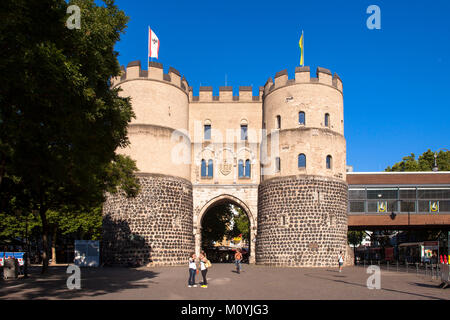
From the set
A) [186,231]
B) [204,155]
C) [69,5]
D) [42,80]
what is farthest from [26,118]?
[204,155]

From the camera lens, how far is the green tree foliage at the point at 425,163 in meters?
57.8

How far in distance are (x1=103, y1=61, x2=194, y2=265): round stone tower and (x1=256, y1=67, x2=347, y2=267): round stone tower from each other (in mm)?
6517

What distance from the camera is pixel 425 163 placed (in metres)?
59.4

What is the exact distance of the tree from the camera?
481 inches

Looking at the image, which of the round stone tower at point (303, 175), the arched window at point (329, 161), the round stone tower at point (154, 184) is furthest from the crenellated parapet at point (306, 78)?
the round stone tower at point (154, 184)

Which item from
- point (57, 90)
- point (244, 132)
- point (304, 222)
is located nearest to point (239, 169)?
point (244, 132)

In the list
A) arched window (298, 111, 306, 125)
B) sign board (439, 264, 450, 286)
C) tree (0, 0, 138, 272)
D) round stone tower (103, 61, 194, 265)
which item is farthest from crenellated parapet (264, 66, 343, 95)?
tree (0, 0, 138, 272)

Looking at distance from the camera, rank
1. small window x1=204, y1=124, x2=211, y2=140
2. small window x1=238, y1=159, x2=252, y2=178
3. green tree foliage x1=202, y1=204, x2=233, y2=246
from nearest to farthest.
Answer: small window x1=238, y1=159, x2=252, y2=178 < small window x1=204, y1=124, x2=211, y2=140 < green tree foliage x1=202, y1=204, x2=233, y2=246

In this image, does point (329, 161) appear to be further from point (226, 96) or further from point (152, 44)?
point (152, 44)

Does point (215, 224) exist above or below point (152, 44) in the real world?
below

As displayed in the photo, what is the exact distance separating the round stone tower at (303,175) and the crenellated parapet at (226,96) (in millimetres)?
2849

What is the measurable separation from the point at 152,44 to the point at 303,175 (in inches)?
608

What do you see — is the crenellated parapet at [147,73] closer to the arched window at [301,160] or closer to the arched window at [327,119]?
the arched window at [301,160]

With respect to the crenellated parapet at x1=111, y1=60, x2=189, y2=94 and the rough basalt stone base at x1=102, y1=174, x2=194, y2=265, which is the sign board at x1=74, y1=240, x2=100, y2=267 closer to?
the rough basalt stone base at x1=102, y1=174, x2=194, y2=265
